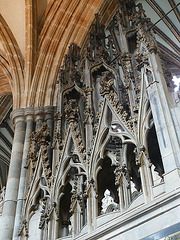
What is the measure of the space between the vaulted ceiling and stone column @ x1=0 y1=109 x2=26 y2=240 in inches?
26.2

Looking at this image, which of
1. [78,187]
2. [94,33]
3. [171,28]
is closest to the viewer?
[78,187]

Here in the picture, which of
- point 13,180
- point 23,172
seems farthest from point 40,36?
point 13,180

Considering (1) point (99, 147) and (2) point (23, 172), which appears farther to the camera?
(2) point (23, 172)

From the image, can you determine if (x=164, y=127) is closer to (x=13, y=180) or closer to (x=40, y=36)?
(x=13, y=180)

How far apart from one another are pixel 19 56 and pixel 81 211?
23.3 ft

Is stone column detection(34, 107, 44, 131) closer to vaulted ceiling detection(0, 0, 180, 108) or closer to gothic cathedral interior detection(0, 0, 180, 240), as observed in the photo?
gothic cathedral interior detection(0, 0, 180, 240)

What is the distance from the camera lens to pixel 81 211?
6.66 meters

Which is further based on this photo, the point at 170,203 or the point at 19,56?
the point at 19,56

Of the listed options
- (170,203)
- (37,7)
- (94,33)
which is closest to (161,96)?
(170,203)

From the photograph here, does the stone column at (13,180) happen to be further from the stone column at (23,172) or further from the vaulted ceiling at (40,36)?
the vaulted ceiling at (40,36)

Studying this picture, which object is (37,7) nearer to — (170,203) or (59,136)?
(59,136)

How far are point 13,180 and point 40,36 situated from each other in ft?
18.8

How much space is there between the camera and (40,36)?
40.0 ft

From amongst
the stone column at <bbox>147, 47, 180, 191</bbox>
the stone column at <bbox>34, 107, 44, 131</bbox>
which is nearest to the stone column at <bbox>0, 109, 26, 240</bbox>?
the stone column at <bbox>34, 107, 44, 131</bbox>
